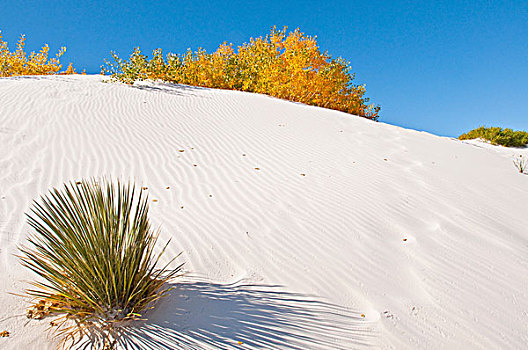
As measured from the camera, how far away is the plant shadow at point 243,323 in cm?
173

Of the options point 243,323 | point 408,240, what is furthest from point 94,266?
point 408,240

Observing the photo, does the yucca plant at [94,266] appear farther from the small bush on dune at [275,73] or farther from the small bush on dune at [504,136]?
the small bush on dune at [504,136]

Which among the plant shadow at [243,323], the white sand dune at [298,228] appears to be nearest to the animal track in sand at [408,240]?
the white sand dune at [298,228]

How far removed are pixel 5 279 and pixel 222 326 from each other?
1690mm

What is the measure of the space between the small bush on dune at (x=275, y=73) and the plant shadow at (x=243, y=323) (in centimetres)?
1165

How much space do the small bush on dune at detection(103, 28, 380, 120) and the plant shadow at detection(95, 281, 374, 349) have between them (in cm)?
1165

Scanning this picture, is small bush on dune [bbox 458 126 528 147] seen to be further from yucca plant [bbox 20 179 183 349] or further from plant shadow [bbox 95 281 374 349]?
yucca plant [bbox 20 179 183 349]

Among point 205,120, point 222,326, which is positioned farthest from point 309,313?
Answer: point 205,120

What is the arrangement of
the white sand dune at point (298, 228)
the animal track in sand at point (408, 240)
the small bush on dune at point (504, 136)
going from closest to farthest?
the white sand dune at point (298, 228) → the animal track in sand at point (408, 240) → the small bush on dune at point (504, 136)

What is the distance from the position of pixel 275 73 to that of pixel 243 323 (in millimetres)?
12718

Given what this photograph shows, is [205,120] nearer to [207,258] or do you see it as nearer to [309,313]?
[207,258]

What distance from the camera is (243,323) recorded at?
187 centimetres

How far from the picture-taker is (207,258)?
103 inches

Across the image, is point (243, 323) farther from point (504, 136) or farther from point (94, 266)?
point (504, 136)
